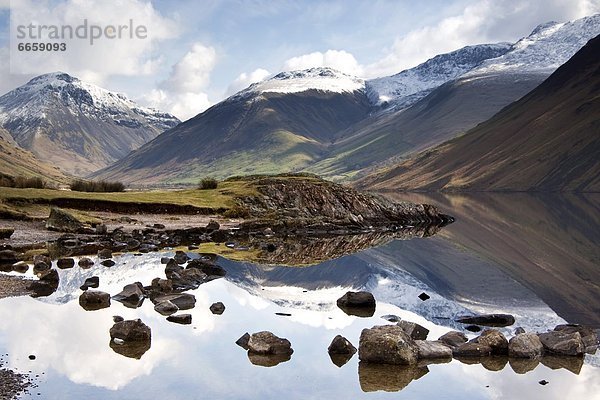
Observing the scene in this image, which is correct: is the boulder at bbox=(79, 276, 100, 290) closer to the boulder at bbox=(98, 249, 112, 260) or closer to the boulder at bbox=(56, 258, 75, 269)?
the boulder at bbox=(56, 258, 75, 269)

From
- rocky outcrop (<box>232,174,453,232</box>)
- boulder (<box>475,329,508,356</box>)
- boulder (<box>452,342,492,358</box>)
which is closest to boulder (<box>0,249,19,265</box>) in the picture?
boulder (<box>452,342,492,358</box>)

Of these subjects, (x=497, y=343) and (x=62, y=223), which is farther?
(x=62, y=223)

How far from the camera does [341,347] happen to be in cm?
2314

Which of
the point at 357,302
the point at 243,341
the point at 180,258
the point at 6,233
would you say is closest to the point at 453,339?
the point at 243,341

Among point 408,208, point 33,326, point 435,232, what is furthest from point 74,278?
point 408,208

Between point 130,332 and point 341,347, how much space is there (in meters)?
8.18

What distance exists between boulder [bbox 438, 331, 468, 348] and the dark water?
1.42m

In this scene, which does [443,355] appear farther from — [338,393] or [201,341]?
[201,341]

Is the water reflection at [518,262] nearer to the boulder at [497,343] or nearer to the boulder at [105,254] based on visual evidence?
the boulder at [497,343]

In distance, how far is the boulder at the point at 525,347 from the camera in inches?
904

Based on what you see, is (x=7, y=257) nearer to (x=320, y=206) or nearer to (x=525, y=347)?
(x=525, y=347)

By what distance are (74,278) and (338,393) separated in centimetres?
2441

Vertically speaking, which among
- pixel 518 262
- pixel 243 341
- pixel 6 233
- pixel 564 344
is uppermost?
pixel 6 233

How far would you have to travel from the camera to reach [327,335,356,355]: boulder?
23128 mm
